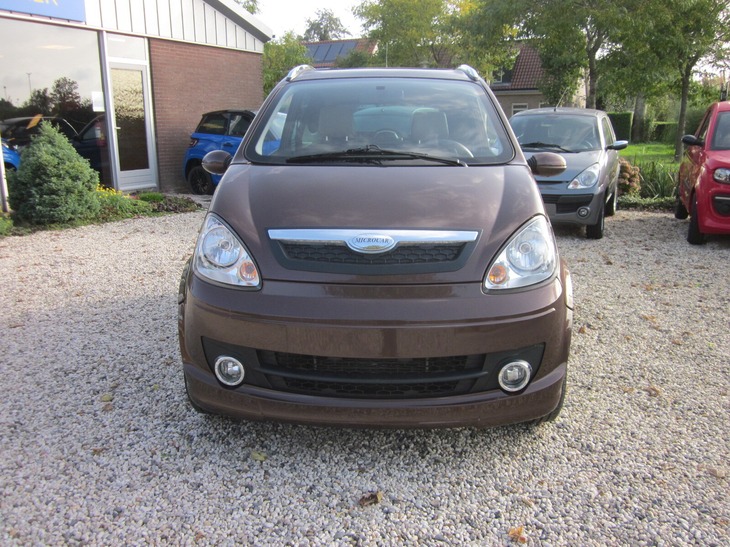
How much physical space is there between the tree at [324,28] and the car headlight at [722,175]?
8481 cm

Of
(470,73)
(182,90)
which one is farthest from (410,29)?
(470,73)

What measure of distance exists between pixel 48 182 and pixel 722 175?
27.6 ft

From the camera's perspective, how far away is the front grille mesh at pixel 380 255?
8.43ft

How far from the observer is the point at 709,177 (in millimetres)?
7121

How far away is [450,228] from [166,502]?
5.40 feet

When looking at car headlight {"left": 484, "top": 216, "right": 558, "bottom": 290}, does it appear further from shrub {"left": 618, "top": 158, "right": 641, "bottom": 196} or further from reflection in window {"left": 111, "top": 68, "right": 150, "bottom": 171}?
reflection in window {"left": 111, "top": 68, "right": 150, "bottom": 171}

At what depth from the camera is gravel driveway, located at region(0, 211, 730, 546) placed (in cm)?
240

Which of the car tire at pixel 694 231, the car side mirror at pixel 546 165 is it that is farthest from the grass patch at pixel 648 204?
the car side mirror at pixel 546 165

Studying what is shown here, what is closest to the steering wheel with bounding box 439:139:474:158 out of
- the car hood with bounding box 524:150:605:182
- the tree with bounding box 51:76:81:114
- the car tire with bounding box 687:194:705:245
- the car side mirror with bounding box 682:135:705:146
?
the car hood with bounding box 524:150:605:182

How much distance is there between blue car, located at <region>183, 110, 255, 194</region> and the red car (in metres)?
7.18

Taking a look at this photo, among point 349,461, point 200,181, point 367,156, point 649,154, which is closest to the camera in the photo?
point 349,461

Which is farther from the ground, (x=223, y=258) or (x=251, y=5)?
(x=251, y=5)

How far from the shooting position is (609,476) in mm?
2748

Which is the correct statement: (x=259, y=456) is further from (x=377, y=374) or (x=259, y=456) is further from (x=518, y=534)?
(x=518, y=534)
